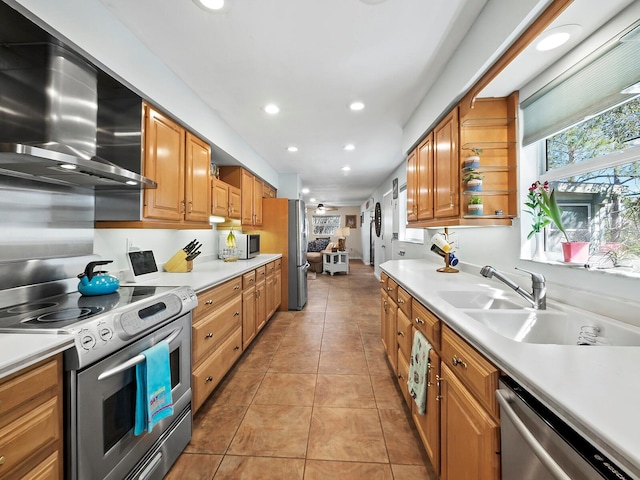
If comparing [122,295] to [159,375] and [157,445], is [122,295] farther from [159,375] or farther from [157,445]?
[157,445]

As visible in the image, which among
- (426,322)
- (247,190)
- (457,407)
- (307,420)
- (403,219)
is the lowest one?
(307,420)

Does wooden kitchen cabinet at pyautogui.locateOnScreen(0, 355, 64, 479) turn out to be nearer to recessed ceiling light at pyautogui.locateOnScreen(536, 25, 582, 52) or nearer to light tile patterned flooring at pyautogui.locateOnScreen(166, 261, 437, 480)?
light tile patterned flooring at pyautogui.locateOnScreen(166, 261, 437, 480)

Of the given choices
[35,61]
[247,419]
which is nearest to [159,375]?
[247,419]

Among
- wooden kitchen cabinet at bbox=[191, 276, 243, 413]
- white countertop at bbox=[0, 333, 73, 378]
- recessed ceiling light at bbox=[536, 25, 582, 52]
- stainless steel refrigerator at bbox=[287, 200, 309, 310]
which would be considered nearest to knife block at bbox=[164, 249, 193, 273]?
wooden kitchen cabinet at bbox=[191, 276, 243, 413]

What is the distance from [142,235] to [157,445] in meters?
1.61

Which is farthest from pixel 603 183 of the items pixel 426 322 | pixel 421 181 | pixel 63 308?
pixel 63 308

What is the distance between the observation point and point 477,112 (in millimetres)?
1930

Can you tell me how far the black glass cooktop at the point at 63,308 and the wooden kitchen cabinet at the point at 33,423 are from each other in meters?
0.20

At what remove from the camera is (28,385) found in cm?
86

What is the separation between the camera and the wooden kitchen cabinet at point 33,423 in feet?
2.64

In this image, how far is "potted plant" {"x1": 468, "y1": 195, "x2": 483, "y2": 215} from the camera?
74.5 inches

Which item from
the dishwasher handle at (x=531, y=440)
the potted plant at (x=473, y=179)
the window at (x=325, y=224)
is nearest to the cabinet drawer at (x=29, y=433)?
the dishwasher handle at (x=531, y=440)

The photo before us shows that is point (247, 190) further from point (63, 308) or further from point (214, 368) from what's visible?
point (63, 308)

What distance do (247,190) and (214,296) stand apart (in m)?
2.13
